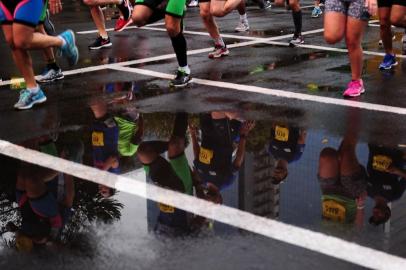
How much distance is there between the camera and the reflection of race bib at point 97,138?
5748 mm

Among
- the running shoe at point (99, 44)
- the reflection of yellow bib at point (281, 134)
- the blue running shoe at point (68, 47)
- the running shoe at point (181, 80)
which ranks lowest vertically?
the running shoe at point (99, 44)

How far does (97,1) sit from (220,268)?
27.4 ft

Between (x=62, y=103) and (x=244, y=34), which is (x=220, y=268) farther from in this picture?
(x=244, y=34)

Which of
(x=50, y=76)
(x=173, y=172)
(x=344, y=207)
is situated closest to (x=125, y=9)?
(x=50, y=76)

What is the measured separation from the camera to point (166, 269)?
11.1 ft

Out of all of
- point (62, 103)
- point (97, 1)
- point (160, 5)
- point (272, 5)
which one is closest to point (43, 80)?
point (62, 103)

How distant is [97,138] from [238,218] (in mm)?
2320

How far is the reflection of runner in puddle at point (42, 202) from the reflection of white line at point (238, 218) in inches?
5.2

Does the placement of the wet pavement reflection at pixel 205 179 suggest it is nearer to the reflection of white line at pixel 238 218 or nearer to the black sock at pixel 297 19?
the reflection of white line at pixel 238 218

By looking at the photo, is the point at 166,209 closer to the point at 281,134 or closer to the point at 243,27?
the point at 281,134

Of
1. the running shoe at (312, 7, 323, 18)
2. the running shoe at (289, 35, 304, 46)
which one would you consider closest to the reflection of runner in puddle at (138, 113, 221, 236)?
the running shoe at (289, 35, 304, 46)

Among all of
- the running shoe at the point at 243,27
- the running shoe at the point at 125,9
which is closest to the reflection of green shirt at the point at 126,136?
the running shoe at the point at 125,9

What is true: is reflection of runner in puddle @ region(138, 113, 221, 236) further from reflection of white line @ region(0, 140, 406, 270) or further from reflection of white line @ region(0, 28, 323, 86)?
reflection of white line @ region(0, 28, 323, 86)

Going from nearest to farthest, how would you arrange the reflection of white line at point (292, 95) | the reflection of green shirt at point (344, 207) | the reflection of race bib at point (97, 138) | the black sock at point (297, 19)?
1. the reflection of green shirt at point (344, 207)
2. the reflection of race bib at point (97, 138)
3. the reflection of white line at point (292, 95)
4. the black sock at point (297, 19)
